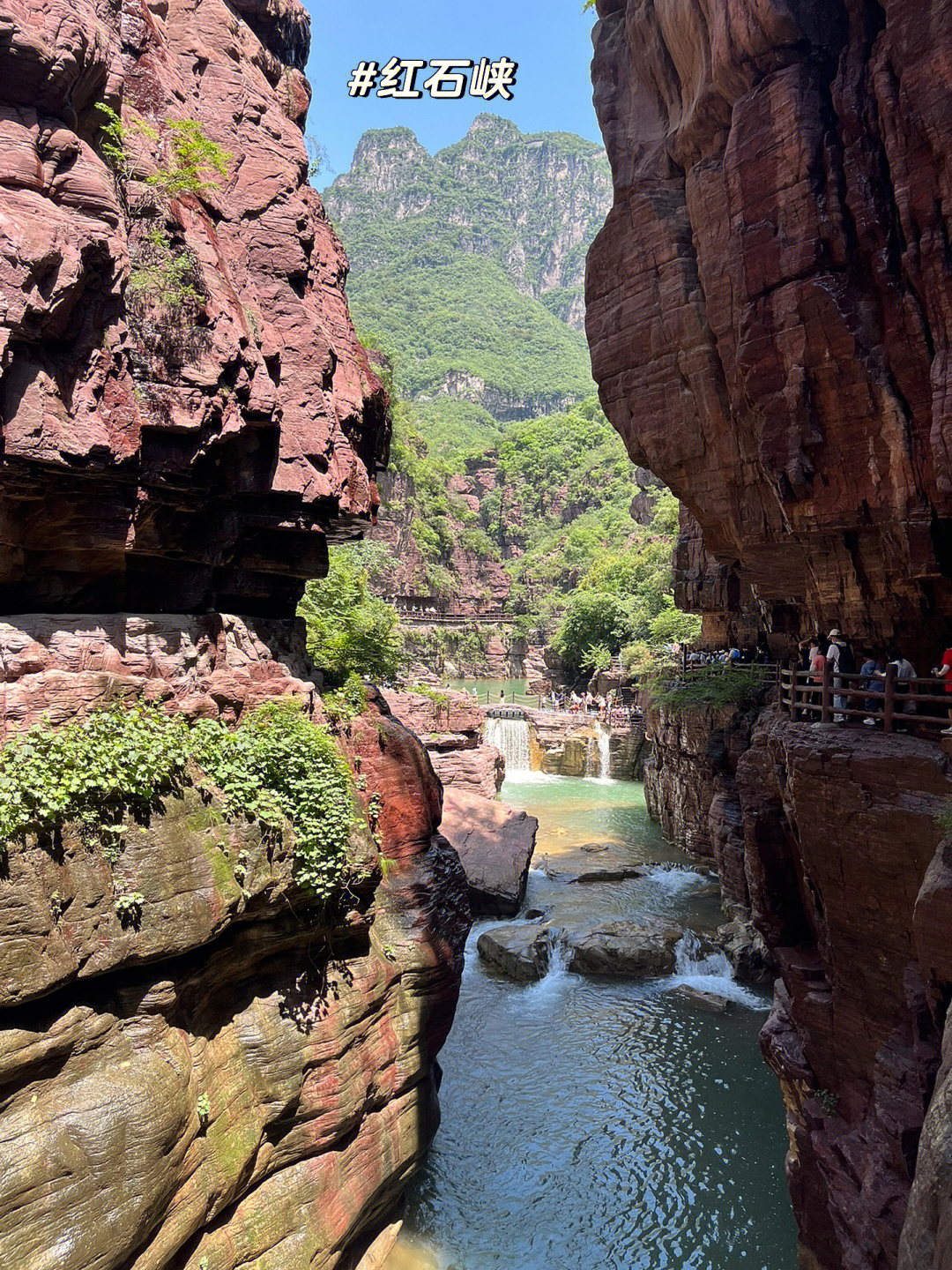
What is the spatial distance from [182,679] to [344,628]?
1117 centimetres

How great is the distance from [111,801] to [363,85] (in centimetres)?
1982

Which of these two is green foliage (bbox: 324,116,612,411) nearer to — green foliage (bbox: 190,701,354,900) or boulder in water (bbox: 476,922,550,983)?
boulder in water (bbox: 476,922,550,983)

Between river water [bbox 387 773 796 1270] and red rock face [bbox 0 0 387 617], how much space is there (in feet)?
28.3

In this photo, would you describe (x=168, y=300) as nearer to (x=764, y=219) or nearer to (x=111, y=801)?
(x=111, y=801)

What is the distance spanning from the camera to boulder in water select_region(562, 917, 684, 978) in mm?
15727

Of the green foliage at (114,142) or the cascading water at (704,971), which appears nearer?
the green foliage at (114,142)

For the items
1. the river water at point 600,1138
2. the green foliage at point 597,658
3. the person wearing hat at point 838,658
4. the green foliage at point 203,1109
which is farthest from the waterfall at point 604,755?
the green foliage at point 203,1109

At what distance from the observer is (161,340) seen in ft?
25.5

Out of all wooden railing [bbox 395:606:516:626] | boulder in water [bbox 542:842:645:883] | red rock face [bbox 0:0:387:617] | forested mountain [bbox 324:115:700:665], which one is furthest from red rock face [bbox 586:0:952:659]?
wooden railing [bbox 395:606:516:626]

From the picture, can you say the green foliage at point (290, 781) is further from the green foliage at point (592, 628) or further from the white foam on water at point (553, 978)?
the green foliage at point (592, 628)

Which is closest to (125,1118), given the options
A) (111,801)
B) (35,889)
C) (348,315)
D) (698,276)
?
(35,889)

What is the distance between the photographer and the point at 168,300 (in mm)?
7820

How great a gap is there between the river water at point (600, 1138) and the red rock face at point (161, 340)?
28.3 feet

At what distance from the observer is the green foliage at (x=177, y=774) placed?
5.98 meters
